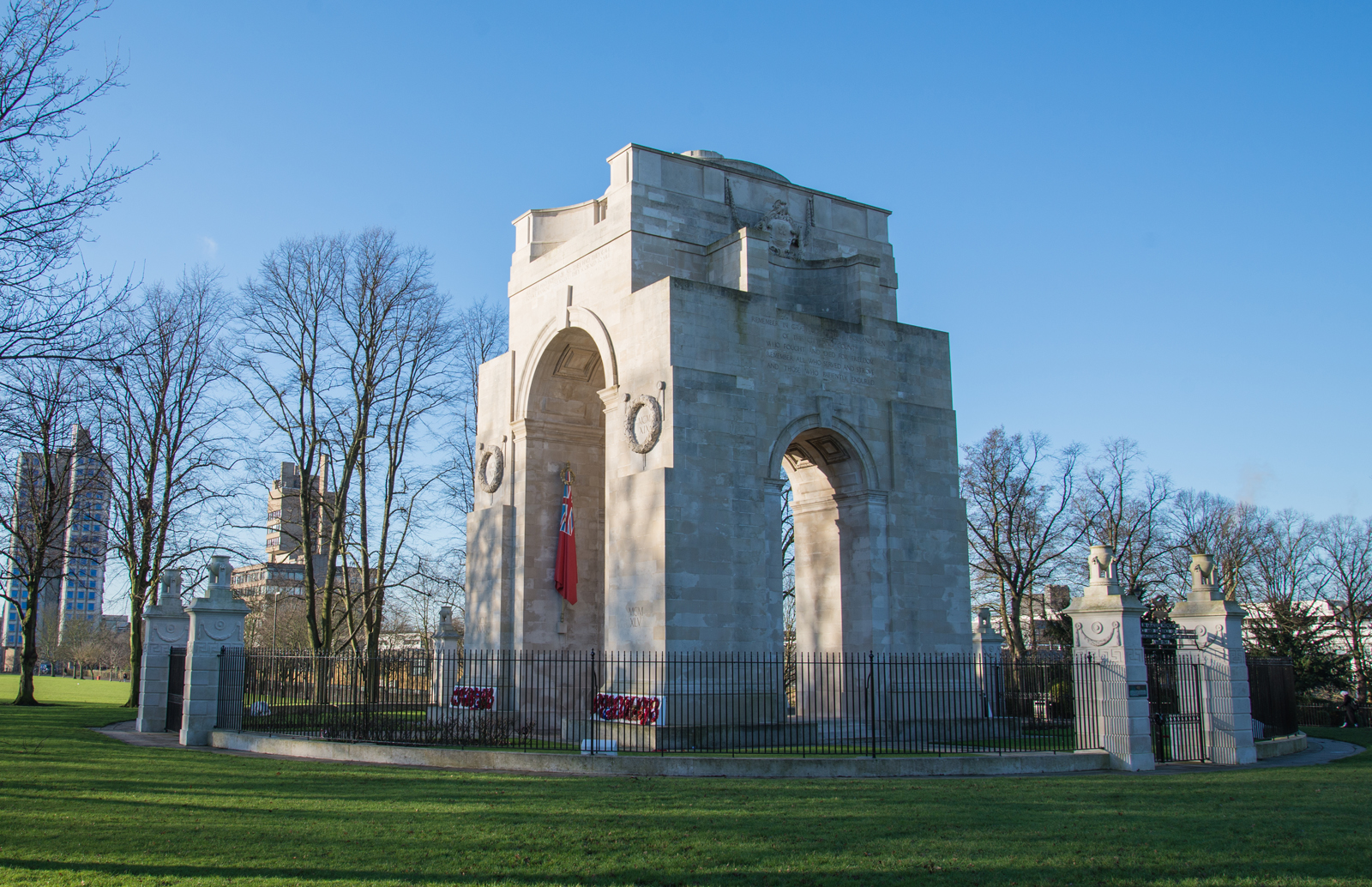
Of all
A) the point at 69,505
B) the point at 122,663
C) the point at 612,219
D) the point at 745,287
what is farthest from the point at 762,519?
the point at 122,663

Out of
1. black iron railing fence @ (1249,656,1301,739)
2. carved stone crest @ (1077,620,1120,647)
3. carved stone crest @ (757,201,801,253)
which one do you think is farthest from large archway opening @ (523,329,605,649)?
black iron railing fence @ (1249,656,1301,739)

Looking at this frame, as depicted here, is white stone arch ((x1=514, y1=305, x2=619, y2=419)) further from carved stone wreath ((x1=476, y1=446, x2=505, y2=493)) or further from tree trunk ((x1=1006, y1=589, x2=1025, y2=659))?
tree trunk ((x1=1006, y1=589, x2=1025, y2=659))

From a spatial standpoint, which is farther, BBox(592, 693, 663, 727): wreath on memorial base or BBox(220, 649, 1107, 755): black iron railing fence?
BBox(592, 693, 663, 727): wreath on memorial base

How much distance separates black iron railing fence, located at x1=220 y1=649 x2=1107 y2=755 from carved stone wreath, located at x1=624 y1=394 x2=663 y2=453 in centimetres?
381

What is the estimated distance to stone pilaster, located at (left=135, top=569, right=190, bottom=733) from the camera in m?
21.1

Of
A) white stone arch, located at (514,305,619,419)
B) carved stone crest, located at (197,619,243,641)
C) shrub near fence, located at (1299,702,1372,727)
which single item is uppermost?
white stone arch, located at (514,305,619,419)

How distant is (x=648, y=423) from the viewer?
1952 cm

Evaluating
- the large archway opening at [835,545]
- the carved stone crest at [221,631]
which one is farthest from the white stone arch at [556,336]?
the carved stone crest at [221,631]

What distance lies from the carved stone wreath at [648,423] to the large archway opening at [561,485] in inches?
133

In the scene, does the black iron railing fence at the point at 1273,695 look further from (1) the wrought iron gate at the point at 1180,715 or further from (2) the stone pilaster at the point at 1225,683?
(2) the stone pilaster at the point at 1225,683

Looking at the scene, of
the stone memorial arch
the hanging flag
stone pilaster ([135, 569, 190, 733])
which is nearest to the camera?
the stone memorial arch

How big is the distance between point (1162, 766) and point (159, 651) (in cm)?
1872

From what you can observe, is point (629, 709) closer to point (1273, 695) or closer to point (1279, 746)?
point (1279, 746)

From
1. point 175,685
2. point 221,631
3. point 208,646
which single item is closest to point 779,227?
point 221,631
